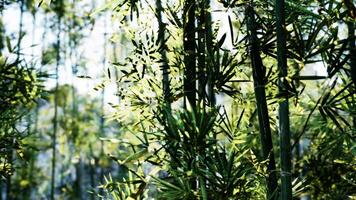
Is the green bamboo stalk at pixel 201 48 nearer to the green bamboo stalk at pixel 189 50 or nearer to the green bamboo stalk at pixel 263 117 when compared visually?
the green bamboo stalk at pixel 189 50

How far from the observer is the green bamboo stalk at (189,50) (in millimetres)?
3014

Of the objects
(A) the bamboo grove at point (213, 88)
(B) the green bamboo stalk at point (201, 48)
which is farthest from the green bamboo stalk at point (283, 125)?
(B) the green bamboo stalk at point (201, 48)

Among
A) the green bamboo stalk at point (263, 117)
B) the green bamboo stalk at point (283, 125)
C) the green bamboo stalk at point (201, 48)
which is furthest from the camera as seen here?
the green bamboo stalk at point (201, 48)

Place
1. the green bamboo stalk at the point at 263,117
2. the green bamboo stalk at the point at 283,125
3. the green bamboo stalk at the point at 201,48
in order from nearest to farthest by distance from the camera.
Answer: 1. the green bamboo stalk at the point at 283,125
2. the green bamboo stalk at the point at 263,117
3. the green bamboo stalk at the point at 201,48

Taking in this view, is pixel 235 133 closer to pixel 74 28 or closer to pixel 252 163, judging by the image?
pixel 252 163

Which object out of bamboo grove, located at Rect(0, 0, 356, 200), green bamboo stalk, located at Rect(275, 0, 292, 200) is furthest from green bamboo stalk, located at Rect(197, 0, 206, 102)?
green bamboo stalk, located at Rect(275, 0, 292, 200)

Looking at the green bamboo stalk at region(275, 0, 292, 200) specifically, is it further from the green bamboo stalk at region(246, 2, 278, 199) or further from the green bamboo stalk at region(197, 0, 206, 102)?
the green bamboo stalk at region(197, 0, 206, 102)

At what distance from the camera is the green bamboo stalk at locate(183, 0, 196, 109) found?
119 inches

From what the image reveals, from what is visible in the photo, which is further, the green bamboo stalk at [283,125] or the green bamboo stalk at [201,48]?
the green bamboo stalk at [201,48]

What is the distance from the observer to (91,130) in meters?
13.5

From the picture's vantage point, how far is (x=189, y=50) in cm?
304

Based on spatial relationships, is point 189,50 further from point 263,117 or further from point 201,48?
point 263,117

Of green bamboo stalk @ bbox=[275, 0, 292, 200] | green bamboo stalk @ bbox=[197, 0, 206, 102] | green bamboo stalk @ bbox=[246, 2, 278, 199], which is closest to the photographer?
green bamboo stalk @ bbox=[275, 0, 292, 200]

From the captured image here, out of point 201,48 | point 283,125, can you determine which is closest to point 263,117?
point 283,125
